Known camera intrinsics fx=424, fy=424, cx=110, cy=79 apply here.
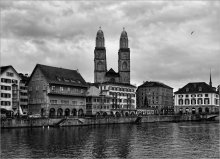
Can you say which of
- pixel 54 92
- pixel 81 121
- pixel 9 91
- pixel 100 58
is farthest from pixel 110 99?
pixel 100 58

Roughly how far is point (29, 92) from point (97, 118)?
72.4 feet

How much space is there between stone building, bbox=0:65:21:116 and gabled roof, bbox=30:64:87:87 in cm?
928

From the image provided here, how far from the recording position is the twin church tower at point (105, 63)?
182750mm

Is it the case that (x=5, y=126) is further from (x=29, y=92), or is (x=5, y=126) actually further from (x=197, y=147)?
(x=197, y=147)

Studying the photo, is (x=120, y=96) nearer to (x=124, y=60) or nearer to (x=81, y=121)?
(x=124, y=60)

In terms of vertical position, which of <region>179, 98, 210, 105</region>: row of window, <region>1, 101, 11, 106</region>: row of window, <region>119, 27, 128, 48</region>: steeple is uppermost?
<region>119, 27, 128, 48</region>: steeple

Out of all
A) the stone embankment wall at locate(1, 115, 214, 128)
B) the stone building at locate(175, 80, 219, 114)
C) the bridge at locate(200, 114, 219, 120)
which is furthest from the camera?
the stone building at locate(175, 80, 219, 114)

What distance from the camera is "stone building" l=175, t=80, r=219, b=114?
172m

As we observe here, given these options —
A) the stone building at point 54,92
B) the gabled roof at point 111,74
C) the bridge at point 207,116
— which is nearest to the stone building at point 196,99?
the bridge at point 207,116

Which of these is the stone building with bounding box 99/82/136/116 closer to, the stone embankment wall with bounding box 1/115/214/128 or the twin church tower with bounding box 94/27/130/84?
the stone embankment wall with bounding box 1/115/214/128

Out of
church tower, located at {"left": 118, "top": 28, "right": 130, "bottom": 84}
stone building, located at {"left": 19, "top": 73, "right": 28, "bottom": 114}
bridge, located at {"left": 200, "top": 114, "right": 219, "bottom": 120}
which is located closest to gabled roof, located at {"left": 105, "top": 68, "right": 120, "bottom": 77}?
church tower, located at {"left": 118, "top": 28, "right": 130, "bottom": 84}

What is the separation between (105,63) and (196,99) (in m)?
42.1

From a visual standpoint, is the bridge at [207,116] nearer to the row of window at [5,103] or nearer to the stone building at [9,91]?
the stone building at [9,91]

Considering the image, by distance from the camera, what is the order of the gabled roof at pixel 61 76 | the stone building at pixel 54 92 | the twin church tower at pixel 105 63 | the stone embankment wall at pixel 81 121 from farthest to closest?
the twin church tower at pixel 105 63 < the gabled roof at pixel 61 76 < the stone building at pixel 54 92 < the stone embankment wall at pixel 81 121
